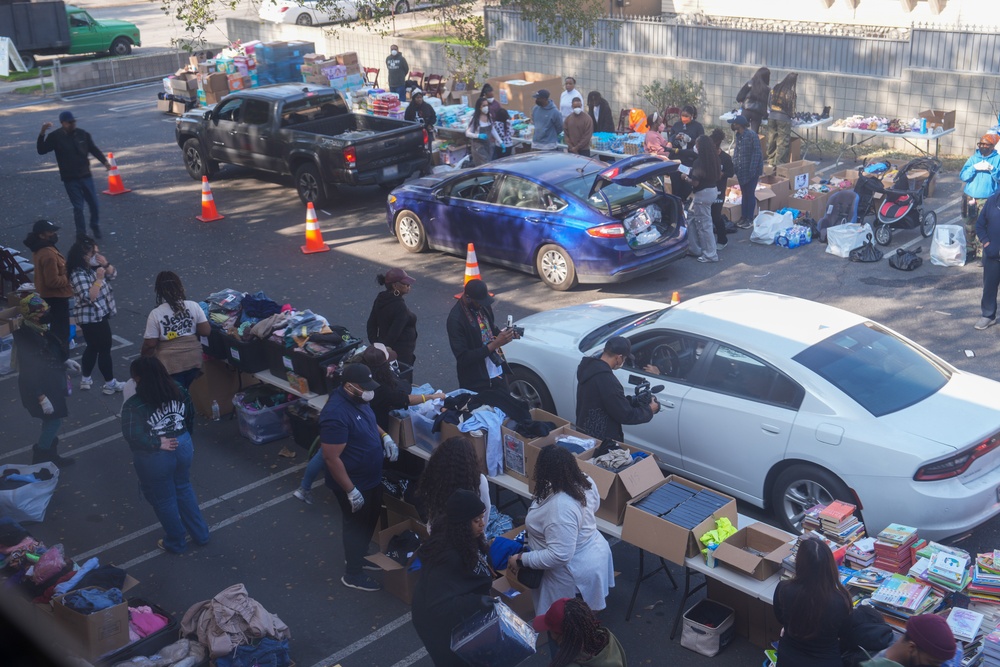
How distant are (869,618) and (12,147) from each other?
23414 millimetres

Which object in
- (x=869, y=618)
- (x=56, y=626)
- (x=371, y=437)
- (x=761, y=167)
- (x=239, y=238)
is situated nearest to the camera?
(x=869, y=618)

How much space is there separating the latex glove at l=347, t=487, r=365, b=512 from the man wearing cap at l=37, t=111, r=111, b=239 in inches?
394

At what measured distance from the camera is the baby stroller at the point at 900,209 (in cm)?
1398

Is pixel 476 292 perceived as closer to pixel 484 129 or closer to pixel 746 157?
pixel 746 157

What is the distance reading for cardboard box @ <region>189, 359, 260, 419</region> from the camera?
32.3 feet

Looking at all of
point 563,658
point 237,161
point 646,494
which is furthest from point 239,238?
point 563,658

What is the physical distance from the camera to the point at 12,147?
23.4 meters

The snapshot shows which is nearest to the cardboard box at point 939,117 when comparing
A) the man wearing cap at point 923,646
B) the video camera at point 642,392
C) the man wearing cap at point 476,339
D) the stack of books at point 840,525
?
the video camera at point 642,392

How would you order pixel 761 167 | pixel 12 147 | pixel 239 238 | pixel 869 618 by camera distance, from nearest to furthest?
pixel 869 618, pixel 761 167, pixel 239 238, pixel 12 147


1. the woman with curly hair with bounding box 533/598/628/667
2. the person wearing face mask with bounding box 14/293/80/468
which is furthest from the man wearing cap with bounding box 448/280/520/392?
the woman with curly hair with bounding box 533/598/628/667

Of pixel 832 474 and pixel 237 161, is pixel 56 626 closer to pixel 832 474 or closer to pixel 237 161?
pixel 832 474

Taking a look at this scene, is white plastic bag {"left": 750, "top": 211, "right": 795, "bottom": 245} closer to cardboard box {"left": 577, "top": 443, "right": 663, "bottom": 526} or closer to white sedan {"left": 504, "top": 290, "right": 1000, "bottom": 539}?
white sedan {"left": 504, "top": 290, "right": 1000, "bottom": 539}

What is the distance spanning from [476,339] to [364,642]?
2804 mm

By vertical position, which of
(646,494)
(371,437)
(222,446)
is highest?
(371,437)
